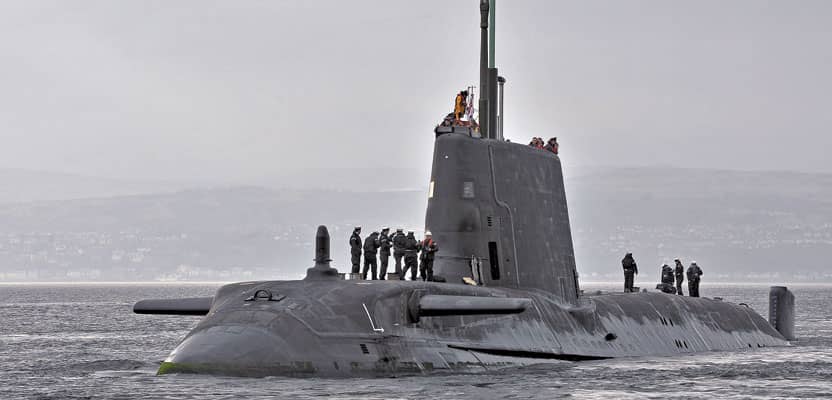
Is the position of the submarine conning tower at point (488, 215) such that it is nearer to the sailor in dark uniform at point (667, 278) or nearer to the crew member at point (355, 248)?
the crew member at point (355, 248)

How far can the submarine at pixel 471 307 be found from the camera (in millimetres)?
20391

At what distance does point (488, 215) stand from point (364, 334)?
652cm

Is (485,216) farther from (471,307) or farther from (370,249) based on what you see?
(471,307)

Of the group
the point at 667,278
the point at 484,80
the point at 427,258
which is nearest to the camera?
the point at 427,258

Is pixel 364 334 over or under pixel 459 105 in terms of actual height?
under

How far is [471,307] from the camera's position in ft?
69.1

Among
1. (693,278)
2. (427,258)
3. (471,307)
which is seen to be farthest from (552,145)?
(693,278)

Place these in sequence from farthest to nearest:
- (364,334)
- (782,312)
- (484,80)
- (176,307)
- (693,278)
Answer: (693,278) < (782,312) < (484,80) < (176,307) < (364,334)

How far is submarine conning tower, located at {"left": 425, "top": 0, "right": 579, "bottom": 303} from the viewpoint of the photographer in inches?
1051

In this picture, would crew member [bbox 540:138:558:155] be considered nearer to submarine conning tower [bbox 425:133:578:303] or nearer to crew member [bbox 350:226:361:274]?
submarine conning tower [bbox 425:133:578:303]

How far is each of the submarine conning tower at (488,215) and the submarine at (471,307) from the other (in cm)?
3

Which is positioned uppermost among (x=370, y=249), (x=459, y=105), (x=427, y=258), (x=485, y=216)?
(x=459, y=105)

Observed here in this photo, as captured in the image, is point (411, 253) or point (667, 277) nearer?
point (411, 253)

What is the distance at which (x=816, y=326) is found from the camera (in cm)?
5734
